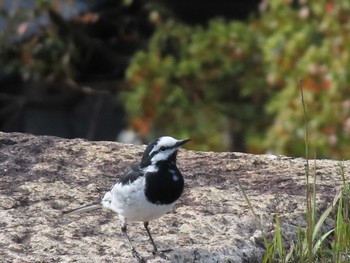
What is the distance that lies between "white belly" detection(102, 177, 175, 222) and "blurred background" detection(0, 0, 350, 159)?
14.7 feet

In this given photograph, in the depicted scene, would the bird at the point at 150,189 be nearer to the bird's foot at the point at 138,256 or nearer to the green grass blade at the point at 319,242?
the bird's foot at the point at 138,256

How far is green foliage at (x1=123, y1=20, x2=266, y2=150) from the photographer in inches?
382

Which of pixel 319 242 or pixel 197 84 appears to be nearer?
pixel 319 242

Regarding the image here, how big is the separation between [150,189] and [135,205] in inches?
3.5

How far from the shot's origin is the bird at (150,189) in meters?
4.44

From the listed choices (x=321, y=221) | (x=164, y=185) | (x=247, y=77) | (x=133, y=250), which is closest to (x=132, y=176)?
(x=164, y=185)

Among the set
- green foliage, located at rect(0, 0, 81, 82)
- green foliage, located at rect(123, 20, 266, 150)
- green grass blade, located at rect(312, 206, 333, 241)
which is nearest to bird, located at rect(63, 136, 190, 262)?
green grass blade, located at rect(312, 206, 333, 241)

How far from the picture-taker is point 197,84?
32.8ft

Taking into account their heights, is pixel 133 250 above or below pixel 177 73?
below

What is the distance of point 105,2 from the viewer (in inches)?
408

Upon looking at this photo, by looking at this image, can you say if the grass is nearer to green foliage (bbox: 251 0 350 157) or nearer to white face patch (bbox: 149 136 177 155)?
white face patch (bbox: 149 136 177 155)

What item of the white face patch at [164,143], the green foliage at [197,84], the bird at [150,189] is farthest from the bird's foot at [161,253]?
the green foliage at [197,84]

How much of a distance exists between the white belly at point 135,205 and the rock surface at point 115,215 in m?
0.14

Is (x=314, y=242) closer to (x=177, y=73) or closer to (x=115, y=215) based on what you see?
(x=115, y=215)
